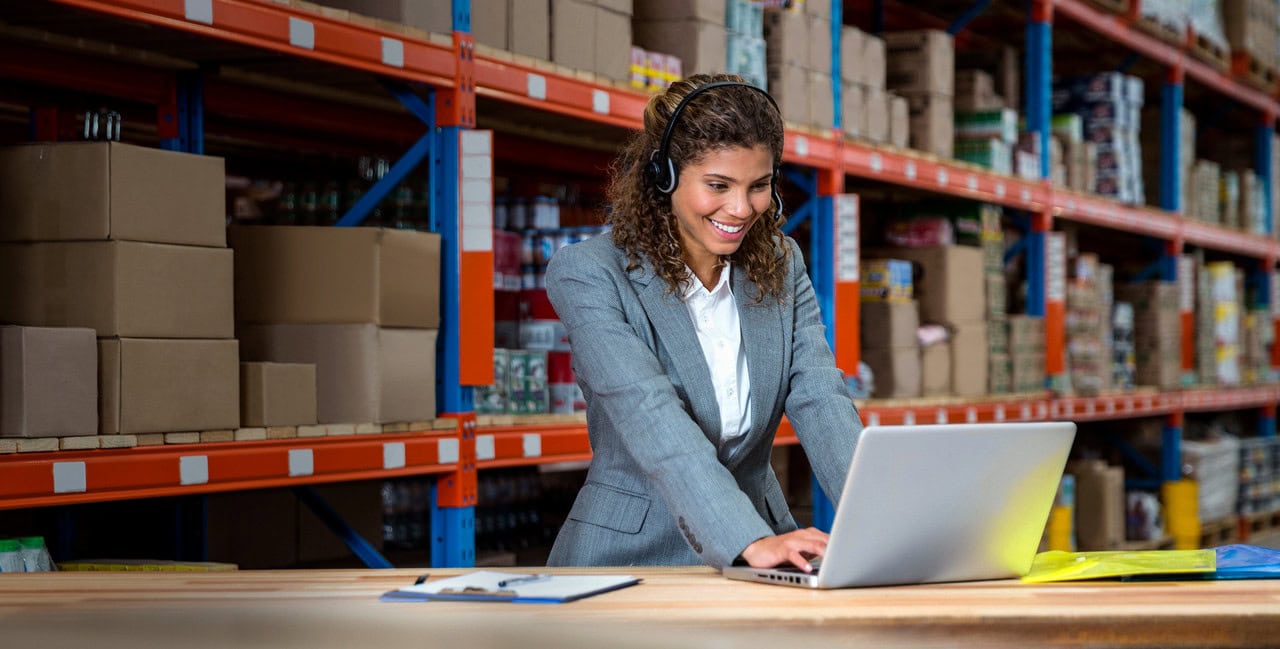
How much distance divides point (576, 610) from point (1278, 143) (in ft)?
33.0

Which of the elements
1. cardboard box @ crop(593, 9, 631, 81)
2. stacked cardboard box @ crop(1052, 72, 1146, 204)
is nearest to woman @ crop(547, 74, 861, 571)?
cardboard box @ crop(593, 9, 631, 81)

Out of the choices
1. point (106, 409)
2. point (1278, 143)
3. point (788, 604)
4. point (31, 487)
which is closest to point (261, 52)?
point (106, 409)

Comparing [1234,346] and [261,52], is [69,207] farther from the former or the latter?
[1234,346]

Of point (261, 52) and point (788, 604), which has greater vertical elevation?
point (261, 52)

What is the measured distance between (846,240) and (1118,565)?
3555mm

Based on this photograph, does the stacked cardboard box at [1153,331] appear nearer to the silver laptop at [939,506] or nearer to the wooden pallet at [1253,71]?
the wooden pallet at [1253,71]

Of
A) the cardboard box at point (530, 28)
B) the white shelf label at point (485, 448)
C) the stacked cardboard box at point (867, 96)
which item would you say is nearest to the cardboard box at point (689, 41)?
the cardboard box at point (530, 28)

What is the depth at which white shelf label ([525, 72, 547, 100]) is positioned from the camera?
3.89 meters

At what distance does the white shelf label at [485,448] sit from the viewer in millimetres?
3756

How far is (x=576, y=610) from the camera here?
1.55 m

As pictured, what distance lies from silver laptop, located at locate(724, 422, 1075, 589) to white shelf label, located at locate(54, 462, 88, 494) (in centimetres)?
145

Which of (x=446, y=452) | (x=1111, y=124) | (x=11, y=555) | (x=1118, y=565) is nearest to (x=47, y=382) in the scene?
(x=11, y=555)

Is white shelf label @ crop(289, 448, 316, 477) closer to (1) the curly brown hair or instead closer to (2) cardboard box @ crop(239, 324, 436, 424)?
(2) cardboard box @ crop(239, 324, 436, 424)

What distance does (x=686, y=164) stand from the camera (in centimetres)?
231
